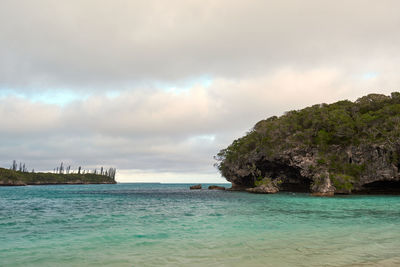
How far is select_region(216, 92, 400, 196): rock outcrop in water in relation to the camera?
156 ft

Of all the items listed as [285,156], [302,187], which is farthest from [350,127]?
[302,187]

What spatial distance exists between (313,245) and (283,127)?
50820mm

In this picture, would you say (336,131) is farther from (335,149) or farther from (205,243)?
(205,243)

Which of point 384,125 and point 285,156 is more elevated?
point 384,125

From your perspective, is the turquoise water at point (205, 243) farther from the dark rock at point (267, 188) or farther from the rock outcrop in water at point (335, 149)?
the dark rock at point (267, 188)

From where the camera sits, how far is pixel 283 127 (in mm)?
60281

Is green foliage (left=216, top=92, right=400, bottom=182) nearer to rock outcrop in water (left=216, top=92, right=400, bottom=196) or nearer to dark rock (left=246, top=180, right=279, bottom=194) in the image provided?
rock outcrop in water (left=216, top=92, right=400, bottom=196)

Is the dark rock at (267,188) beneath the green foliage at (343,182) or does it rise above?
beneath

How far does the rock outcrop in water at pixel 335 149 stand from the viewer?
4759 centimetres

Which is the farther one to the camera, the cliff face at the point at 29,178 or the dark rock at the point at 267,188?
the cliff face at the point at 29,178

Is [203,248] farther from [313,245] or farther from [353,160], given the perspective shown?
[353,160]

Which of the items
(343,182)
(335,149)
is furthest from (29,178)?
(343,182)

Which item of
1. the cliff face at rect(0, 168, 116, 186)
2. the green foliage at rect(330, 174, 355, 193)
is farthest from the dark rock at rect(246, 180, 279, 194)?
the cliff face at rect(0, 168, 116, 186)

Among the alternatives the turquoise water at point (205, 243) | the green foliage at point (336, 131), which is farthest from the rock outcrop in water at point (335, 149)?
the turquoise water at point (205, 243)
